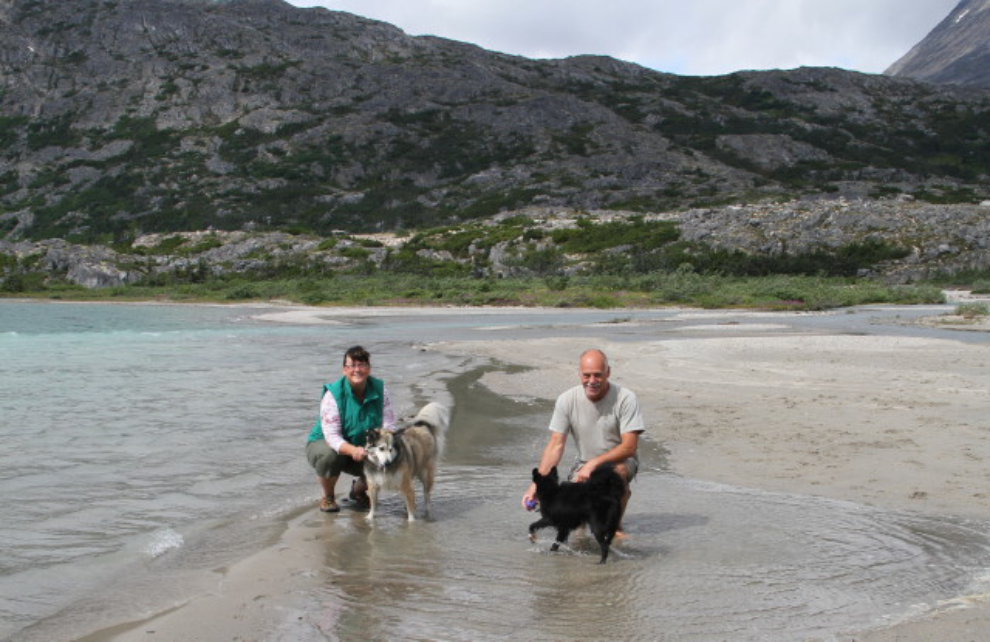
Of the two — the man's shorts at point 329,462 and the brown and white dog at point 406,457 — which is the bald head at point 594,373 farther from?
the man's shorts at point 329,462

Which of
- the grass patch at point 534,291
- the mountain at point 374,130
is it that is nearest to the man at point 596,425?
the grass patch at point 534,291

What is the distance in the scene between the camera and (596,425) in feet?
23.4

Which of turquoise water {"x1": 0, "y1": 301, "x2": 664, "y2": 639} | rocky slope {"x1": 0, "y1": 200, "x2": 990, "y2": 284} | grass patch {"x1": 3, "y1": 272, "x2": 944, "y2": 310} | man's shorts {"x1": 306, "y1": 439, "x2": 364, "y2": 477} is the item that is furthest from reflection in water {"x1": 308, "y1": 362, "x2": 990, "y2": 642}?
rocky slope {"x1": 0, "y1": 200, "x2": 990, "y2": 284}

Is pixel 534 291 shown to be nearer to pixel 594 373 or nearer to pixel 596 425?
pixel 596 425

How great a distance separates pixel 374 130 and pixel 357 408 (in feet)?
442

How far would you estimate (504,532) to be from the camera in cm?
761

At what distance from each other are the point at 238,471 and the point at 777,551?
20.6ft

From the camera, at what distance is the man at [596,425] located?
6902mm

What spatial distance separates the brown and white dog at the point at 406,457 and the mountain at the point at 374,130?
9054cm

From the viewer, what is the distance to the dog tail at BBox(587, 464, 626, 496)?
6.65m

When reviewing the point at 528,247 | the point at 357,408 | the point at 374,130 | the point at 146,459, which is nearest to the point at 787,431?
the point at 357,408

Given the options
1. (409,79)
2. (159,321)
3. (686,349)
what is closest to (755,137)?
(409,79)

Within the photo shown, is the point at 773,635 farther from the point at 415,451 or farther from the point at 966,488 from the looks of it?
the point at 966,488

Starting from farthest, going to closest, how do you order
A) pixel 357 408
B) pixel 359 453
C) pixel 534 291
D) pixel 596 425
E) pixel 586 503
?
pixel 534 291 < pixel 357 408 < pixel 359 453 < pixel 596 425 < pixel 586 503
